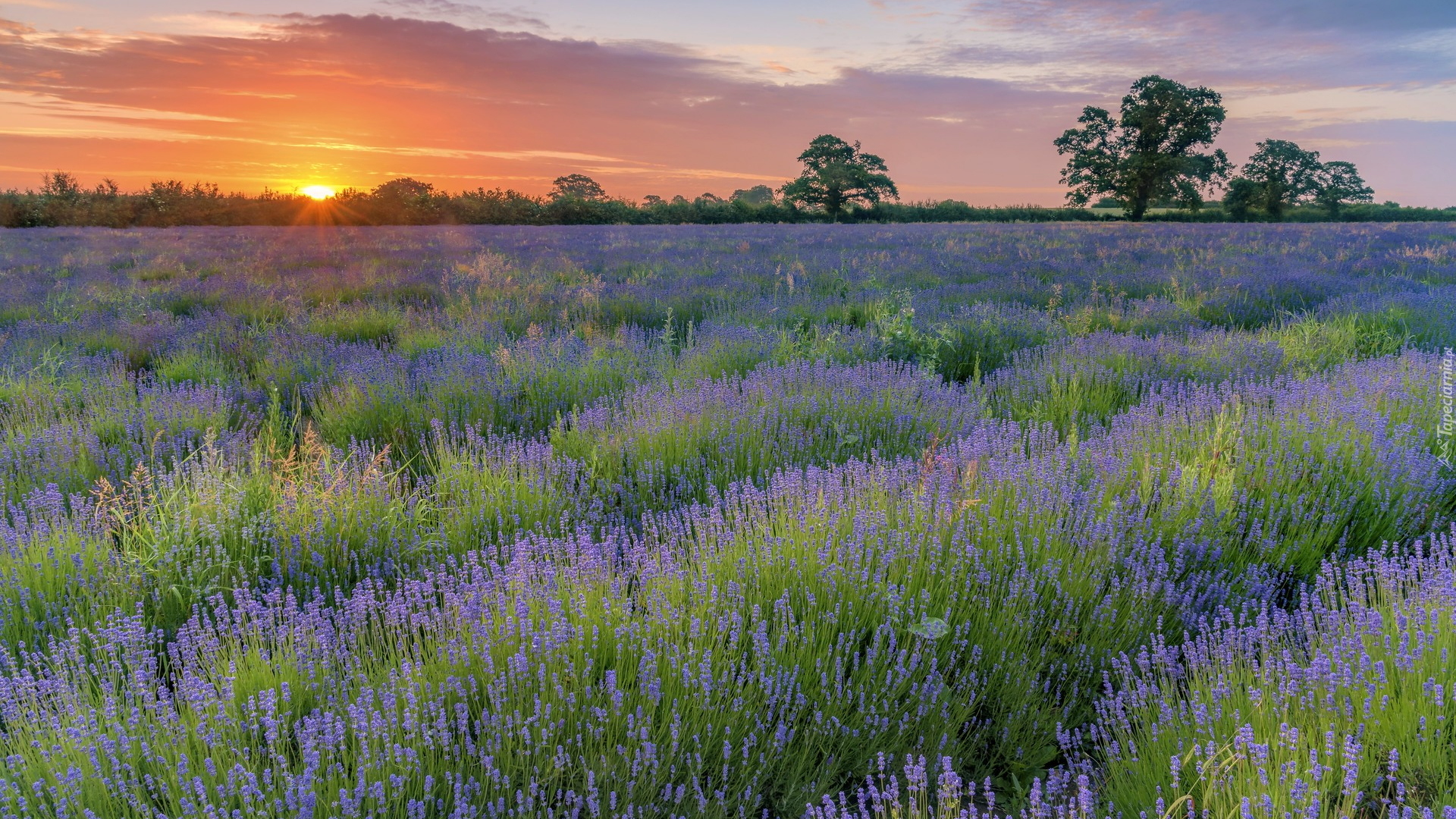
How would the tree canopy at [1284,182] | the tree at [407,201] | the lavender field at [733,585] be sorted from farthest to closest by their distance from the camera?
1. the tree canopy at [1284,182]
2. the tree at [407,201]
3. the lavender field at [733,585]

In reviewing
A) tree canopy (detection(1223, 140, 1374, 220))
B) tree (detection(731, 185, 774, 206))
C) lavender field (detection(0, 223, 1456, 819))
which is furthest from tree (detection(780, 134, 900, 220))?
lavender field (detection(0, 223, 1456, 819))

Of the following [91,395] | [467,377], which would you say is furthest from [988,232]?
[91,395]

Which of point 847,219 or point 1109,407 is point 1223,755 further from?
point 847,219

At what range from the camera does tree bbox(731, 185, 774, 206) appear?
4594 cm

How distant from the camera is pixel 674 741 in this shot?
2061 mm

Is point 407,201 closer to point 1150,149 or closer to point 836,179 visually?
point 836,179

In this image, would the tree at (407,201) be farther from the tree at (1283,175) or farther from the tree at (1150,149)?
the tree at (1283,175)

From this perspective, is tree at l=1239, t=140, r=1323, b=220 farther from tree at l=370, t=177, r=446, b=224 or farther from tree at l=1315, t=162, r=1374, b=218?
tree at l=370, t=177, r=446, b=224

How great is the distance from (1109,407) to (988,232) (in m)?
17.9

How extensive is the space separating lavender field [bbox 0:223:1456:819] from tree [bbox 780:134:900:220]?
45504 millimetres

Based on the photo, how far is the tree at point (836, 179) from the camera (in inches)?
1984

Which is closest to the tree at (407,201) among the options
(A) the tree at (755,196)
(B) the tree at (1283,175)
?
(A) the tree at (755,196)

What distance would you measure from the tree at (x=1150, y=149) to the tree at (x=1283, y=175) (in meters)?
5.05

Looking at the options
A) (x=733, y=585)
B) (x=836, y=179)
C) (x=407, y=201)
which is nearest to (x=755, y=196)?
(x=836, y=179)
